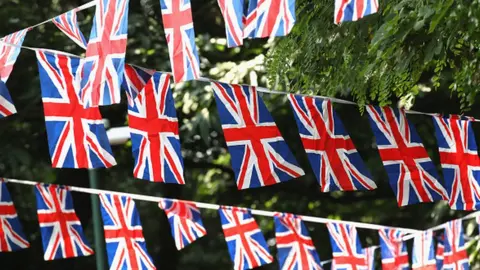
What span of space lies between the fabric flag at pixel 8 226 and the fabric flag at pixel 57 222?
316 mm

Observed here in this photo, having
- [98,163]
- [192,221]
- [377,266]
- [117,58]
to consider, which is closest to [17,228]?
[192,221]

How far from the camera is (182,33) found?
21.1 feet

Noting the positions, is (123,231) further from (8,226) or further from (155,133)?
(155,133)

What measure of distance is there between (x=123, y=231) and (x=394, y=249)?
6.85ft

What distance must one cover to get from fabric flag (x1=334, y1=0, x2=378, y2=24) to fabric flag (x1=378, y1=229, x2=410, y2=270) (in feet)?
12.5

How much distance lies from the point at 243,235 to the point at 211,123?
2.51 metres

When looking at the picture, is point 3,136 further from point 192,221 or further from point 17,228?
point 192,221

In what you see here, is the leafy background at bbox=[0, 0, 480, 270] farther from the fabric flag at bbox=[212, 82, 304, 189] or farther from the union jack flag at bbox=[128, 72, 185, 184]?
the union jack flag at bbox=[128, 72, 185, 184]

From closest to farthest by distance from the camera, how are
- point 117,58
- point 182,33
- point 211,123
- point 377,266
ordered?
point 182,33
point 117,58
point 211,123
point 377,266

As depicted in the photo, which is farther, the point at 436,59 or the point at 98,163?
the point at 98,163

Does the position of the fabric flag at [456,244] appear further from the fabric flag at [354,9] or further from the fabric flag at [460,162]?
the fabric flag at [354,9]

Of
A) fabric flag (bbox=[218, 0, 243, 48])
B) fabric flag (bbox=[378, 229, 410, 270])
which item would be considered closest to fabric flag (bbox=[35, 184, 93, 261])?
fabric flag (bbox=[378, 229, 410, 270])

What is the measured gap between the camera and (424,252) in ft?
29.1

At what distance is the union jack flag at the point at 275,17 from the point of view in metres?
5.72
